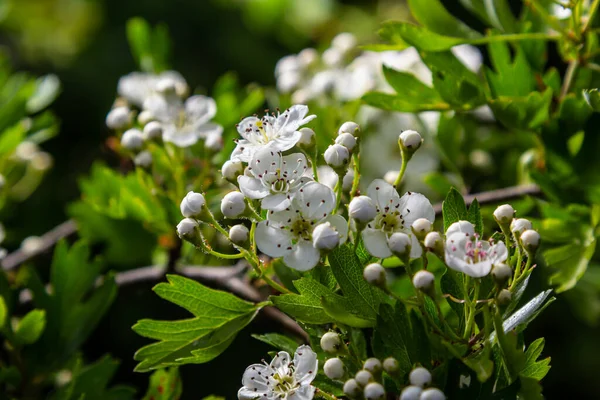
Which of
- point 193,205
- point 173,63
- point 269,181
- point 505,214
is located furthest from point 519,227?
point 173,63

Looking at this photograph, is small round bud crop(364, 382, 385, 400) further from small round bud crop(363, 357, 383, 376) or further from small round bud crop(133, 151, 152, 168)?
small round bud crop(133, 151, 152, 168)

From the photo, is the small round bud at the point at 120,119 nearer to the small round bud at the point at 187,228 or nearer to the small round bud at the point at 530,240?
the small round bud at the point at 187,228

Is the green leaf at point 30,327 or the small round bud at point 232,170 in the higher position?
the small round bud at point 232,170

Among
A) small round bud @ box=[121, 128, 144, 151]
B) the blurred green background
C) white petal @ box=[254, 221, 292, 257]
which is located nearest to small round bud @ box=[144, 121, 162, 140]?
small round bud @ box=[121, 128, 144, 151]

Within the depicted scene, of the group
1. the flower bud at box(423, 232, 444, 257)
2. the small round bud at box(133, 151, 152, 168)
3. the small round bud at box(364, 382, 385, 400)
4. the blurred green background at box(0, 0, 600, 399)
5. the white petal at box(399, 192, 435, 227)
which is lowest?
the blurred green background at box(0, 0, 600, 399)

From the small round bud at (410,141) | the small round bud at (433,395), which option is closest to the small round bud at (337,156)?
the small round bud at (410,141)

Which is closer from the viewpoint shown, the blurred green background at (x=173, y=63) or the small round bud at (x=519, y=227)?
the small round bud at (x=519, y=227)

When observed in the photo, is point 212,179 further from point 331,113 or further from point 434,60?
point 434,60
